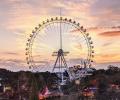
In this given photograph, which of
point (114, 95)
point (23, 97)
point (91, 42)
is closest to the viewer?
point (91, 42)

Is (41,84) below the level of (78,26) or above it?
below

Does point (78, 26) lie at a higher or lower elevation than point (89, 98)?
higher

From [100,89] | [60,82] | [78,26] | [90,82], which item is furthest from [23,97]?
[90,82]

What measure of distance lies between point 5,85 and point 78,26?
225ft

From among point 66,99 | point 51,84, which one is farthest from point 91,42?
point 51,84

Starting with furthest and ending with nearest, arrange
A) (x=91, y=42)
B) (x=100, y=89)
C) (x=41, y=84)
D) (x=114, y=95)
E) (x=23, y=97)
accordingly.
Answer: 1. (x=100, y=89)
2. (x=114, y=95)
3. (x=23, y=97)
4. (x=41, y=84)
5. (x=91, y=42)

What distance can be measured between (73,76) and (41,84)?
17.6 m

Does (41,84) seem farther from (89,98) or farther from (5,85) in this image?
(5,85)

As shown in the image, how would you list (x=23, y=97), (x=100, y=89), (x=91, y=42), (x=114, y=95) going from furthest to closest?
(x=100, y=89) < (x=114, y=95) < (x=23, y=97) < (x=91, y=42)

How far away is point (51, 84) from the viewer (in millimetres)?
141750

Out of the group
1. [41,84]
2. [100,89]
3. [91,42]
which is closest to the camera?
[91,42]

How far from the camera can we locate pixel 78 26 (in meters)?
106

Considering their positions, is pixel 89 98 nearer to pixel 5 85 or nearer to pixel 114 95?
pixel 114 95

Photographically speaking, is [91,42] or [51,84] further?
[51,84]
